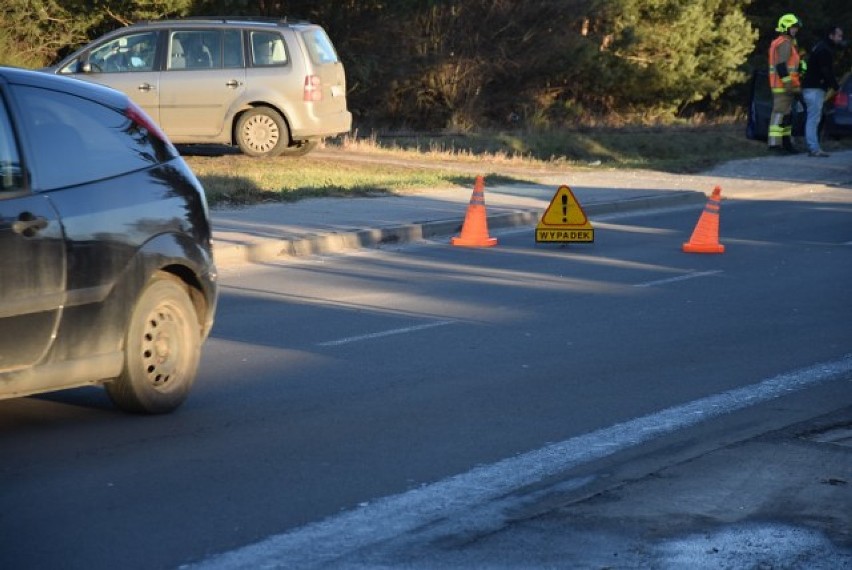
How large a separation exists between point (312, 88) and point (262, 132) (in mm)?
993

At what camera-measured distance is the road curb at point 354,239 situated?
13922mm

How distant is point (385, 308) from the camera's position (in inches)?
444

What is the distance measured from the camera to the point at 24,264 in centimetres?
662

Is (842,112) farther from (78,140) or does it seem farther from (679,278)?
(78,140)

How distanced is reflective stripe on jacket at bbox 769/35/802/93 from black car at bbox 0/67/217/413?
19.8 m

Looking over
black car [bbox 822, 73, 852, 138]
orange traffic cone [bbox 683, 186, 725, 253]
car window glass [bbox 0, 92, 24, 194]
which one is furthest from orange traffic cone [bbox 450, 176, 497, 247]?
black car [bbox 822, 73, 852, 138]

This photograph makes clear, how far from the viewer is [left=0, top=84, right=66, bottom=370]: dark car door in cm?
654

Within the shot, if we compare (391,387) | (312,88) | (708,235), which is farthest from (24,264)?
(312,88)

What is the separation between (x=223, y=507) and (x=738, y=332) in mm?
5310

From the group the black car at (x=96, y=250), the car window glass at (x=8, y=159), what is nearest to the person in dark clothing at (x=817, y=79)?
the black car at (x=96, y=250)

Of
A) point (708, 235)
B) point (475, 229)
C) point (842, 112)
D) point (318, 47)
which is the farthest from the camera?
point (842, 112)

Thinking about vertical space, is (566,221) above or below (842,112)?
below

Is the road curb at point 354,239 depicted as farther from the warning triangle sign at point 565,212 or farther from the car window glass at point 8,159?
the car window glass at point 8,159

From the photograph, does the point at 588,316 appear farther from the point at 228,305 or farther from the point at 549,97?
the point at 549,97
